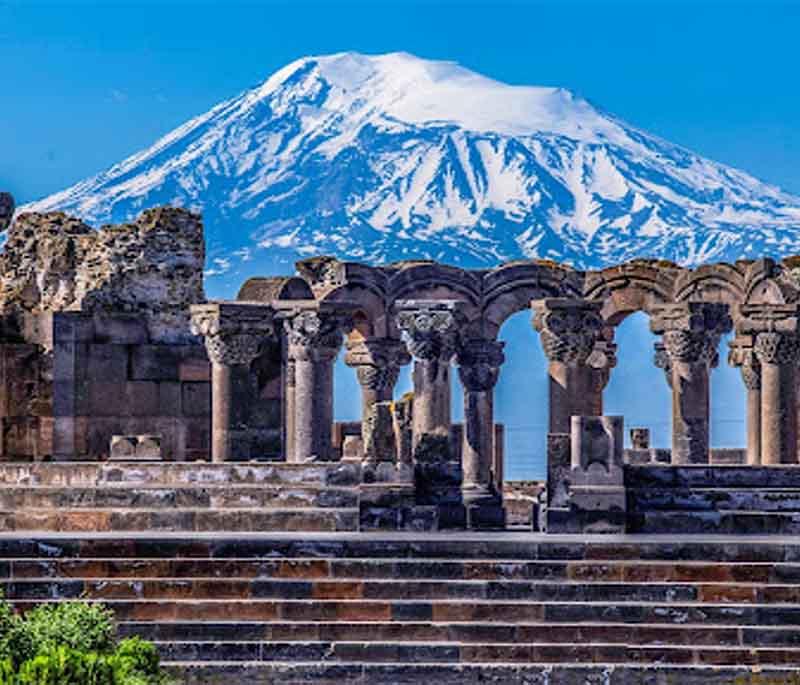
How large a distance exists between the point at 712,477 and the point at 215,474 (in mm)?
5821

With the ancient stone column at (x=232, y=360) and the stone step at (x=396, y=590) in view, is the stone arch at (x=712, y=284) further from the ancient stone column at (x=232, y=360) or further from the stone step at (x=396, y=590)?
Result: the stone step at (x=396, y=590)

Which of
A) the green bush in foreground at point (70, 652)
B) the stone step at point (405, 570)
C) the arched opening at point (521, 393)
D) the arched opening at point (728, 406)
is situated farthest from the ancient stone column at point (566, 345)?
the arched opening at point (728, 406)

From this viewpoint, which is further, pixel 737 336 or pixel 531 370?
pixel 531 370

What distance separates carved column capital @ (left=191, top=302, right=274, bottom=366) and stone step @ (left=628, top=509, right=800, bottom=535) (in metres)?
8.36

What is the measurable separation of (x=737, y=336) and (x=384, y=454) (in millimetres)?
12933

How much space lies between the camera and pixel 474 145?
14138 cm

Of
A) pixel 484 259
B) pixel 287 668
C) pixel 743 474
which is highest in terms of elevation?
pixel 484 259

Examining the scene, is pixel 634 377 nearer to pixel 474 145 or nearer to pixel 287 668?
pixel 474 145

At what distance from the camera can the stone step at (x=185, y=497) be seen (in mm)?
31875

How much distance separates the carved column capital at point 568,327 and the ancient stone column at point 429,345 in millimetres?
2542

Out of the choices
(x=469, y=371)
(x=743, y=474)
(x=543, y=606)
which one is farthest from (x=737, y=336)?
(x=543, y=606)

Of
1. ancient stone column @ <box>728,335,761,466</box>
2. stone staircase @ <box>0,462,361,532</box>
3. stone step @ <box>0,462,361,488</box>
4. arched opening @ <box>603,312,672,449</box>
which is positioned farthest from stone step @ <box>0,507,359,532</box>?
arched opening @ <box>603,312,672,449</box>

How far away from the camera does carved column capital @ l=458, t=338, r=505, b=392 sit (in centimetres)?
4094

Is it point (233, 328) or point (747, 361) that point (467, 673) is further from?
point (747, 361)
